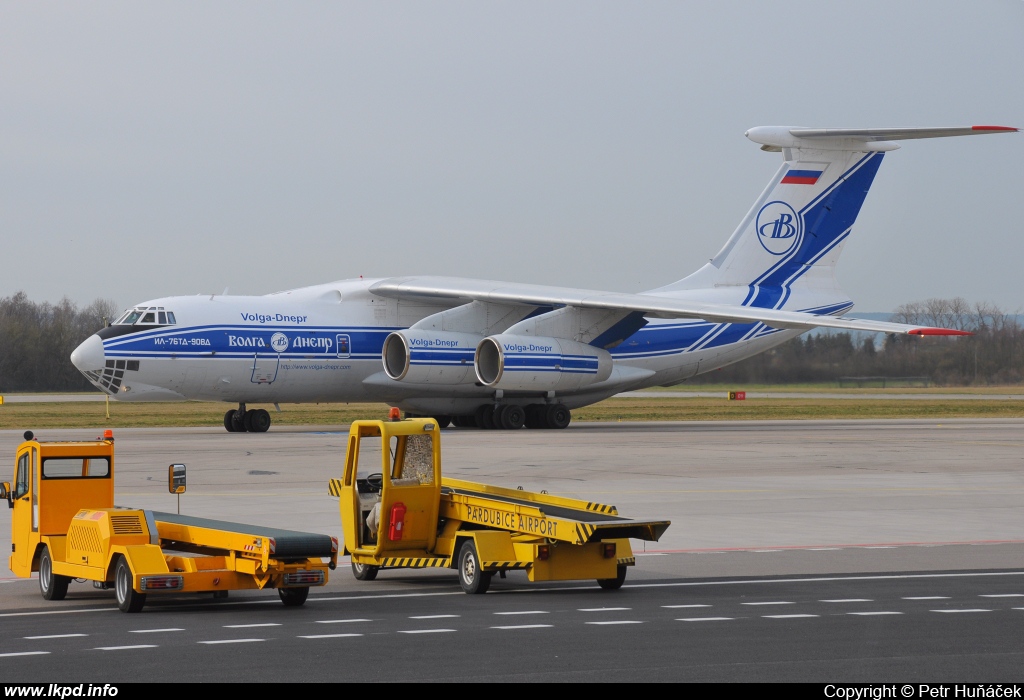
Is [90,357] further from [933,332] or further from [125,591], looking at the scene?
[125,591]

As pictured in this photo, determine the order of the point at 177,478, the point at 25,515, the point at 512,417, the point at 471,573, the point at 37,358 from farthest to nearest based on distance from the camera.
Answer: the point at 37,358 < the point at 512,417 < the point at 25,515 < the point at 177,478 < the point at 471,573

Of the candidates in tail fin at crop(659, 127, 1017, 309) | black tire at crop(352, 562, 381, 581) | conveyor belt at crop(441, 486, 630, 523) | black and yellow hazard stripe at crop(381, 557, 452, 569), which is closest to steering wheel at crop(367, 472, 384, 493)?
conveyor belt at crop(441, 486, 630, 523)

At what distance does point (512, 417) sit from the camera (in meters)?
36.6

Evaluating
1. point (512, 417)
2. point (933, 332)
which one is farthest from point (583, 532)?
point (512, 417)

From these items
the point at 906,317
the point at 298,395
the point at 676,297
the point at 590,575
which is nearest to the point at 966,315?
the point at 906,317

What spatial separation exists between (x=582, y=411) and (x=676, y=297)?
1351 cm

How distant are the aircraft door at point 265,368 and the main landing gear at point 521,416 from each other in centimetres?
633

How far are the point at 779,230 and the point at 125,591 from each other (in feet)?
106

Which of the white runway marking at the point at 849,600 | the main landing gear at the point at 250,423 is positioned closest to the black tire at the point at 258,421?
the main landing gear at the point at 250,423

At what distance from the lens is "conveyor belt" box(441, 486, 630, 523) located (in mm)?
11469

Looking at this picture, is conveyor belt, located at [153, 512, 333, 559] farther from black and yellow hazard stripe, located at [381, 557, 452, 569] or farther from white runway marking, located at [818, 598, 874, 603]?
white runway marking, located at [818, 598, 874, 603]

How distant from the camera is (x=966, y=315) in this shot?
193 ft

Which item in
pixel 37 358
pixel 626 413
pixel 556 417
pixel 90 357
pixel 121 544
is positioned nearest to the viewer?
pixel 121 544
